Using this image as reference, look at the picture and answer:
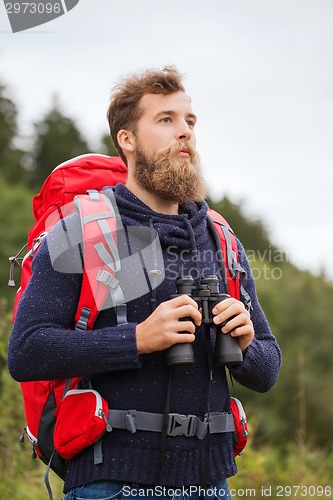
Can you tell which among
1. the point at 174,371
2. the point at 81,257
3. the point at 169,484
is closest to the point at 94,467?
the point at 169,484

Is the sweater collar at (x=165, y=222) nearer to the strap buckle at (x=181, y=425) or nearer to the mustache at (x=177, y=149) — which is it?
the mustache at (x=177, y=149)

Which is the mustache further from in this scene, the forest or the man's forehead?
the forest

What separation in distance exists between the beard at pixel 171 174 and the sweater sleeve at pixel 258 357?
400mm

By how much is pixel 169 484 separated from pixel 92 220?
1.13 meters

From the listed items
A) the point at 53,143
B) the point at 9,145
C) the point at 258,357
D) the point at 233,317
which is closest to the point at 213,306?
the point at 233,317

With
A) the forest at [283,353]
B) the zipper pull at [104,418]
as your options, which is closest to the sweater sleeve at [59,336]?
the zipper pull at [104,418]

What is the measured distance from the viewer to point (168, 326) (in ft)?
9.43

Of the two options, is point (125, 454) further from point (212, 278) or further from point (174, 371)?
point (212, 278)

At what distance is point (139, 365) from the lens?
302cm

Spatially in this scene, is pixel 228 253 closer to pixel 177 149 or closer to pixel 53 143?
pixel 177 149

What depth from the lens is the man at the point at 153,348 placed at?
294 centimetres

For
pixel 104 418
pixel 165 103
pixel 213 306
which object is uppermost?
pixel 165 103

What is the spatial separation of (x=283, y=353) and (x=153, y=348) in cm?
4452

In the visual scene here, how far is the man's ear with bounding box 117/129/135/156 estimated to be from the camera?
3.65 m
